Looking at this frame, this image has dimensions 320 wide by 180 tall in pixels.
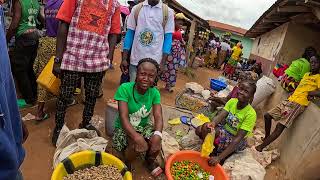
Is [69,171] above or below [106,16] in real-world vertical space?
below

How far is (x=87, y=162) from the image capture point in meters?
2.58

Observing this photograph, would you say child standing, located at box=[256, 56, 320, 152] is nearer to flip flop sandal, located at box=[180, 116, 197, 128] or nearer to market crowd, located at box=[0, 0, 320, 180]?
market crowd, located at box=[0, 0, 320, 180]

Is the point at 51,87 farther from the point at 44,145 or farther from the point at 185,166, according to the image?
the point at 185,166

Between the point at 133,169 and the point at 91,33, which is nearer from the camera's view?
the point at 91,33

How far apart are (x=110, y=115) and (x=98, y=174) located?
1058 millimetres

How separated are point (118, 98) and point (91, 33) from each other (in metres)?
0.71

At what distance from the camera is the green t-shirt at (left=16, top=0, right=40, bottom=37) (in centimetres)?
340

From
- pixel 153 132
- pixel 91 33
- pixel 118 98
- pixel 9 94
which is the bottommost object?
pixel 153 132

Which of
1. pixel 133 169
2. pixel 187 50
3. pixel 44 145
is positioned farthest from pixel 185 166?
pixel 187 50

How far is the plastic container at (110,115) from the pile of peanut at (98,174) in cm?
93

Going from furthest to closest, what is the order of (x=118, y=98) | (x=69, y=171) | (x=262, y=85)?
(x=262, y=85), (x=118, y=98), (x=69, y=171)

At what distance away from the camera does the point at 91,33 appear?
287 cm

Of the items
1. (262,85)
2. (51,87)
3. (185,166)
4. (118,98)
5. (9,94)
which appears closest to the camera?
(9,94)

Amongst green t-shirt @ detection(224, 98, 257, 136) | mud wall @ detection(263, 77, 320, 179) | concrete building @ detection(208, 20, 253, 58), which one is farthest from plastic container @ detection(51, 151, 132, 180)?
concrete building @ detection(208, 20, 253, 58)
